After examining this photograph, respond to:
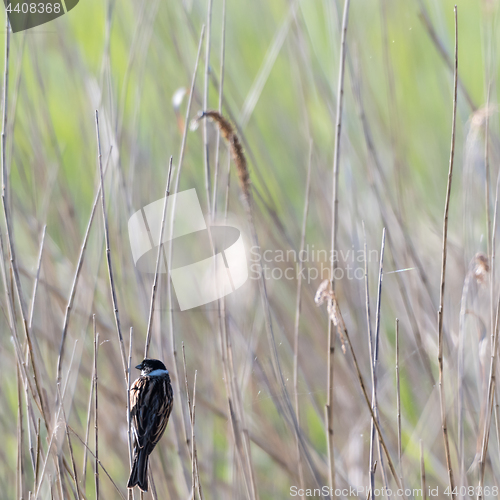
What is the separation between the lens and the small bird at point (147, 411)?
3.03ft

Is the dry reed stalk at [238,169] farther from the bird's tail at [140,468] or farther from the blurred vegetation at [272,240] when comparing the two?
the bird's tail at [140,468]

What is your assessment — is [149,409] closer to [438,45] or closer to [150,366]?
[150,366]

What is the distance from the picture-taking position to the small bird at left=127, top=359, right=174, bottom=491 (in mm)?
923

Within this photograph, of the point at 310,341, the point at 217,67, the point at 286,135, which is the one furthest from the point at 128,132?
the point at 310,341

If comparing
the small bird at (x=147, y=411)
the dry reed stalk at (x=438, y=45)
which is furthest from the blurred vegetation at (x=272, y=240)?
the small bird at (x=147, y=411)

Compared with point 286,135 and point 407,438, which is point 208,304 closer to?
point 407,438

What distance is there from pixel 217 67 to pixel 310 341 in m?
1.12

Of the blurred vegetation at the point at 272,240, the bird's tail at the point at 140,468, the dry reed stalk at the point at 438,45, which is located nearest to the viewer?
the bird's tail at the point at 140,468

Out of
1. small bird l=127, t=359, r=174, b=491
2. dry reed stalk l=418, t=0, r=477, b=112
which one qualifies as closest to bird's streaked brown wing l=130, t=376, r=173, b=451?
small bird l=127, t=359, r=174, b=491

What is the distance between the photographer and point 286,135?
2.25 meters

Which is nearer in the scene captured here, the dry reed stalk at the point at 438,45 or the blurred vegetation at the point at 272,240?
the dry reed stalk at the point at 438,45

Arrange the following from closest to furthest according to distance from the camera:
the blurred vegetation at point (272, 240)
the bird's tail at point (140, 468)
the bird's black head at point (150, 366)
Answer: the bird's tail at point (140, 468)
the bird's black head at point (150, 366)
the blurred vegetation at point (272, 240)

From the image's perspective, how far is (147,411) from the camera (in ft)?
3.24

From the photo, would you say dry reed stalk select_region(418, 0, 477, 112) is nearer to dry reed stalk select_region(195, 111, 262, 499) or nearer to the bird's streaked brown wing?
dry reed stalk select_region(195, 111, 262, 499)
